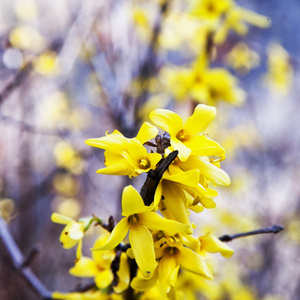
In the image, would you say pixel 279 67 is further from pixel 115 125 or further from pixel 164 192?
pixel 164 192

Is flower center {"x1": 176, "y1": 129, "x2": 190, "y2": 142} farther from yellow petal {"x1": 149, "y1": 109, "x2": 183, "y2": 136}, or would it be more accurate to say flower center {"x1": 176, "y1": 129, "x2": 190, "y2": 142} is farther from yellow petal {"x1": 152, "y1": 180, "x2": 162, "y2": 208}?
yellow petal {"x1": 152, "y1": 180, "x2": 162, "y2": 208}

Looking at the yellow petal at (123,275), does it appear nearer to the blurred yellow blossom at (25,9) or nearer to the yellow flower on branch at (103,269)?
the yellow flower on branch at (103,269)

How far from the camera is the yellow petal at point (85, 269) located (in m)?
0.89

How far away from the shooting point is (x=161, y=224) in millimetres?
645

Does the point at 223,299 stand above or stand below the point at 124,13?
below

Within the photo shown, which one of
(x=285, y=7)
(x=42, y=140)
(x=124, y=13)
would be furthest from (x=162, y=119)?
(x=285, y=7)

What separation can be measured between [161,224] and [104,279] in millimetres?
339

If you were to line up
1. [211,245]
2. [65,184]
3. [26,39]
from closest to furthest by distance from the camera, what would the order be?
[211,245], [26,39], [65,184]

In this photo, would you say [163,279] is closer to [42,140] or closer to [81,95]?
[42,140]

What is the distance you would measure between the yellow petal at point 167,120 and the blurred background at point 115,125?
130cm

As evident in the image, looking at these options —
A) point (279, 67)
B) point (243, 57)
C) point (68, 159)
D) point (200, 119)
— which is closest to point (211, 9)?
point (243, 57)

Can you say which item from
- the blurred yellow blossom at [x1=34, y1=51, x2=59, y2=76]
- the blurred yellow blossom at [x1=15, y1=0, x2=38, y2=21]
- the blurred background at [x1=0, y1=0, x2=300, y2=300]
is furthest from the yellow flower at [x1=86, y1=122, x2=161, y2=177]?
the blurred yellow blossom at [x1=15, y1=0, x2=38, y2=21]

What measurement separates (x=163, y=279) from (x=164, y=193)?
225 mm

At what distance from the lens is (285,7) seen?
5.82 m
